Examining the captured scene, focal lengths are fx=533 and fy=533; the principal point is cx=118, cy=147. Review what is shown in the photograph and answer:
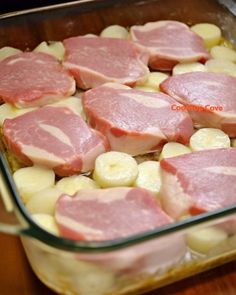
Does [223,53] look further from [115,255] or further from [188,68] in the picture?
[115,255]

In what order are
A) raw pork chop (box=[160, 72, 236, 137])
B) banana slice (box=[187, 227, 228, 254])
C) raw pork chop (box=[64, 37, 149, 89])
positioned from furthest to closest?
raw pork chop (box=[64, 37, 149, 89]), raw pork chop (box=[160, 72, 236, 137]), banana slice (box=[187, 227, 228, 254])

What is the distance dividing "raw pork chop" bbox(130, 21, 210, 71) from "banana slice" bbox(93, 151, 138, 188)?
1.49 feet

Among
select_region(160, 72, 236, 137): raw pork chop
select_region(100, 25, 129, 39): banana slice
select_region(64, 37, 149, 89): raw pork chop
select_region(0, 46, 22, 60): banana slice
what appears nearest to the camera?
select_region(160, 72, 236, 137): raw pork chop

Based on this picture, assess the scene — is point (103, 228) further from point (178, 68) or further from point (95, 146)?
point (178, 68)

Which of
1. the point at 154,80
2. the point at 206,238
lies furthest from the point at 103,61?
the point at 206,238

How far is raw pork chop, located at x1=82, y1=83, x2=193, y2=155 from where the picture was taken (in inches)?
53.5

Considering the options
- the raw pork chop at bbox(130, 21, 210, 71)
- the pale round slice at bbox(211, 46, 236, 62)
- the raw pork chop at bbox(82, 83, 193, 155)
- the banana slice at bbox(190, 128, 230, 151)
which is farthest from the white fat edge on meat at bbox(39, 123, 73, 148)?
the pale round slice at bbox(211, 46, 236, 62)

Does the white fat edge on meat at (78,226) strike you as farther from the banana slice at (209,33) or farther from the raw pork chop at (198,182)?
the banana slice at (209,33)

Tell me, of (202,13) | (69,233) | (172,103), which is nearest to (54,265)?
(69,233)

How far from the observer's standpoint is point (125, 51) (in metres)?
1.64

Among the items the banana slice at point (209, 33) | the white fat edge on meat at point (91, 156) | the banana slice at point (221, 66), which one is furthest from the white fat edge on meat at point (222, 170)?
the banana slice at point (209, 33)

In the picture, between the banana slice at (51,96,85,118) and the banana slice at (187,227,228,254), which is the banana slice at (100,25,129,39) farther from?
the banana slice at (187,227,228,254)

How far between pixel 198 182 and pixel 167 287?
0.24 metres

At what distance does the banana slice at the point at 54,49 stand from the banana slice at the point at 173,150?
0.51 metres
